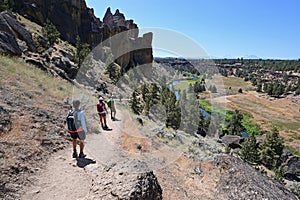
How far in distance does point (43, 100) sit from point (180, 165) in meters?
8.57

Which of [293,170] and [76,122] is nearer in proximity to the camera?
[76,122]

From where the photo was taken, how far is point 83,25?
8256cm

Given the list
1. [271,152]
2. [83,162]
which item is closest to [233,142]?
[271,152]

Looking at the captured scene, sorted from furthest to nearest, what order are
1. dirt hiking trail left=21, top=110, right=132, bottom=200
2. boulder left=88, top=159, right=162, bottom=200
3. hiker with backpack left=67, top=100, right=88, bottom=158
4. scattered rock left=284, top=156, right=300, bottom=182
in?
scattered rock left=284, top=156, right=300, bottom=182, hiker with backpack left=67, top=100, right=88, bottom=158, dirt hiking trail left=21, top=110, right=132, bottom=200, boulder left=88, top=159, right=162, bottom=200

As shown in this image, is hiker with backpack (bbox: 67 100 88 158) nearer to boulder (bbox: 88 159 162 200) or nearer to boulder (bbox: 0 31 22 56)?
boulder (bbox: 88 159 162 200)

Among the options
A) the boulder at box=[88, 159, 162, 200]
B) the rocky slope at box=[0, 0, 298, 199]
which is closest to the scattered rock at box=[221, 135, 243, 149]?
the rocky slope at box=[0, 0, 298, 199]

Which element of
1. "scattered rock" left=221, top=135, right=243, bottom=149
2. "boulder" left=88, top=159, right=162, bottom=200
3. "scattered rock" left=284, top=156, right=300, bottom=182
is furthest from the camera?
"scattered rock" left=221, top=135, right=243, bottom=149

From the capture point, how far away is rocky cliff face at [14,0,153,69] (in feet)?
217

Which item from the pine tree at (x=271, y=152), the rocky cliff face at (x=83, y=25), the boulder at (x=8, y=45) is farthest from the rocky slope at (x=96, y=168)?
the rocky cliff face at (x=83, y=25)

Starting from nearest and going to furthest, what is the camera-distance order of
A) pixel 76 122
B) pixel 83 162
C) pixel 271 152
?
1. pixel 76 122
2. pixel 83 162
3. pixel 271 152

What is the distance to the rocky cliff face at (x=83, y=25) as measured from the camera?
66.0 metres

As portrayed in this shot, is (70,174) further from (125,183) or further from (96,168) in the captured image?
(125,183)

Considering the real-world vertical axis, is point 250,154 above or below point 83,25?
below

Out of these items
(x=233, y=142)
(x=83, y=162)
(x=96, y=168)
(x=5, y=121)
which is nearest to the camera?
(x=96, y=168)
